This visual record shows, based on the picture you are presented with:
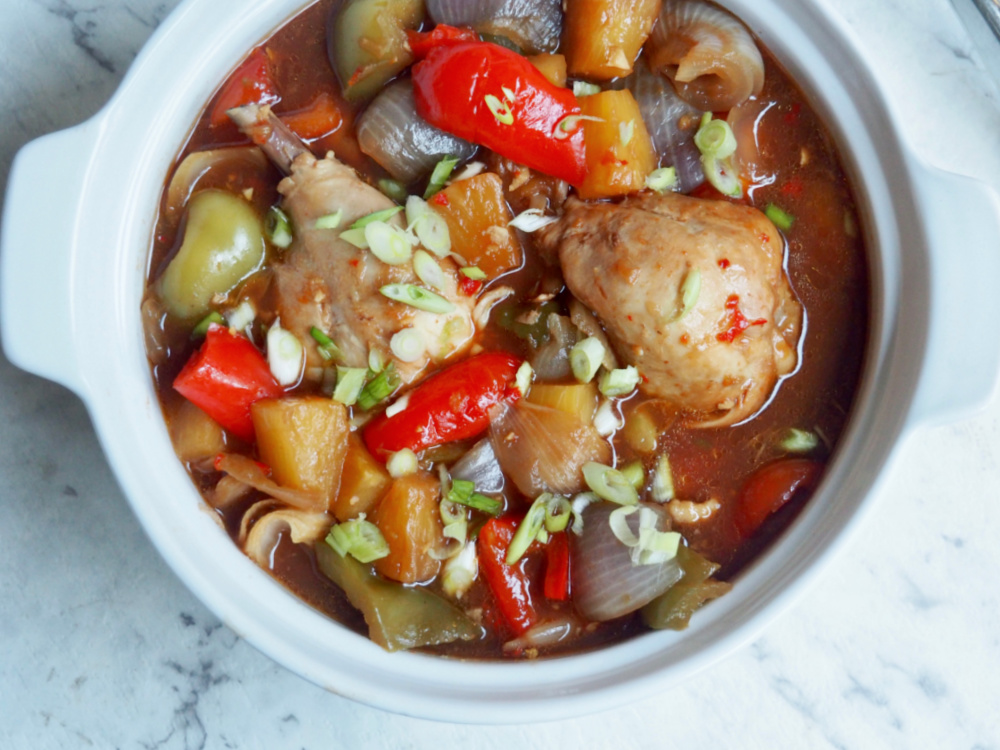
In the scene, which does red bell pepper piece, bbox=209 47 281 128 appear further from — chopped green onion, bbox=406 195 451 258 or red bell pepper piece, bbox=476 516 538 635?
red bell pepper piece, bbox=476 516 538 635

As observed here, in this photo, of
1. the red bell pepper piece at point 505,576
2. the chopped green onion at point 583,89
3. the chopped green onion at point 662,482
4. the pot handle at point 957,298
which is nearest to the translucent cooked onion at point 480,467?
the red bell pepper piece at point 505,576

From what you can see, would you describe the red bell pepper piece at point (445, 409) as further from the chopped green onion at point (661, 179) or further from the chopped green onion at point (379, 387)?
the chopped green onion at point (661, 179)

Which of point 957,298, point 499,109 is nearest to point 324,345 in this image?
point 499,109

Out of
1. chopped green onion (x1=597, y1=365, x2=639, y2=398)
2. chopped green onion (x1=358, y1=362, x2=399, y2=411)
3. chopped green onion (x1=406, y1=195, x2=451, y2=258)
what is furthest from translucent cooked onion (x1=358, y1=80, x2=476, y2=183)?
chopped green onion (x1=597, y1=365, x2=639, y2=398)

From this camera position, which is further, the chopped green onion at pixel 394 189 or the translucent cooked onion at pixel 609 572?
the chopped green onion at pixel 394 189

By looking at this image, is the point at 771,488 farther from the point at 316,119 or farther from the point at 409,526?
the point at 316,119
